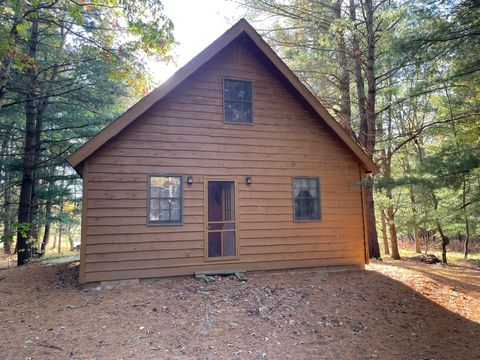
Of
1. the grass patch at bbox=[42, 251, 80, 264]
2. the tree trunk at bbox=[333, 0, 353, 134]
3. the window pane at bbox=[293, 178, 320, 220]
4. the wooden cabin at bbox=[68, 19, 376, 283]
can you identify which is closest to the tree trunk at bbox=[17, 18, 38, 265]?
the grass patch at bbox=[42, 251, 80, 264]

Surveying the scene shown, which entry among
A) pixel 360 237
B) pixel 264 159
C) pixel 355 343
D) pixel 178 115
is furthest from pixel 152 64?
pixel 355 343

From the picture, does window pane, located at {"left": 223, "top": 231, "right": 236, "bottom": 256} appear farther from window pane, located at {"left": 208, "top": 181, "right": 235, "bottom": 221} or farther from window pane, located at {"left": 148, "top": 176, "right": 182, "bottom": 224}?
window pane, located at {"left": 148, "top": 176, "right": 182, "bottom": 224}

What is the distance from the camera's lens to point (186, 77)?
728 cm

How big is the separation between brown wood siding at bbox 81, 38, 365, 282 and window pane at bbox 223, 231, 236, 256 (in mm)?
276

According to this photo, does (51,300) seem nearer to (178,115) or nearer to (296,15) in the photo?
(178,115)

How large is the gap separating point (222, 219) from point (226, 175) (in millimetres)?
2252

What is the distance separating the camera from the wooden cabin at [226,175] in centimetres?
687

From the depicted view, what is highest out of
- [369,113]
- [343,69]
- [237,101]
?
[343,69]

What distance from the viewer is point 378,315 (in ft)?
18.9

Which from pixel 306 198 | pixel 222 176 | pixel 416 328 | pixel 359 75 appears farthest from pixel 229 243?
pixel 359 75

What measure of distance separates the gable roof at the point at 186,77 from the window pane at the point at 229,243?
3.72m

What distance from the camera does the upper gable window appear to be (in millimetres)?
8078

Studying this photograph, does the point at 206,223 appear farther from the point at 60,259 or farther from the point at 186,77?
the point at 60,259

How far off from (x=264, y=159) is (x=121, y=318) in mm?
4971
